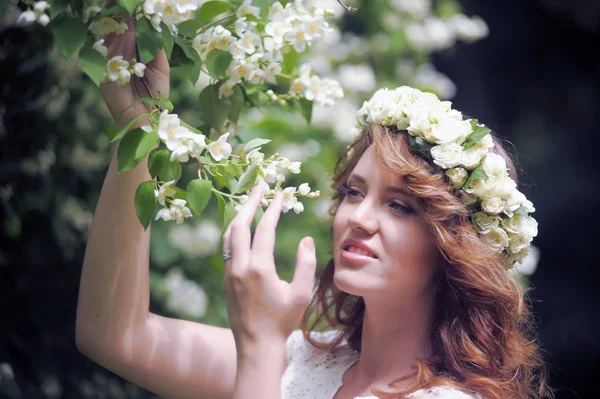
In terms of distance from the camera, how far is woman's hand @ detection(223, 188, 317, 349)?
3.63 feet

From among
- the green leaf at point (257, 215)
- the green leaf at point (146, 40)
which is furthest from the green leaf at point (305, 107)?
the green leaf at point (146, 40)

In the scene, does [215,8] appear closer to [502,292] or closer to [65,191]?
[502,292]

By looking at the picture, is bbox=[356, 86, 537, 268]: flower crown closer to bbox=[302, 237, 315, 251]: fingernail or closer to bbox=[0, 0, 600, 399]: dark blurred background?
bbox=[302, 237, 315, 251]: fingernail

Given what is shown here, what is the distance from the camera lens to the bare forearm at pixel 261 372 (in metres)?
1.12

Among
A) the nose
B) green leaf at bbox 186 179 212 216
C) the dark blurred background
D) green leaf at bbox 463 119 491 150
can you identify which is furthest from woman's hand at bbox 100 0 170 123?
the dark blurred background

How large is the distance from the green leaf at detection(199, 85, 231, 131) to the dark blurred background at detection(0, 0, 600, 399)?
766mm

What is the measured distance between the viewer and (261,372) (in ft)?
3.68

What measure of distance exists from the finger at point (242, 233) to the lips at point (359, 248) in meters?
0.30

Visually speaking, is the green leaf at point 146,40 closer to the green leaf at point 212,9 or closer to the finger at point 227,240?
the green leaf at point 212,9

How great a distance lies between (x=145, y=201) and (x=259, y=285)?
230 millimetres

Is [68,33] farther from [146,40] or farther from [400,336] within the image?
[400,336]

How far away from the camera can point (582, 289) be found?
4.64m

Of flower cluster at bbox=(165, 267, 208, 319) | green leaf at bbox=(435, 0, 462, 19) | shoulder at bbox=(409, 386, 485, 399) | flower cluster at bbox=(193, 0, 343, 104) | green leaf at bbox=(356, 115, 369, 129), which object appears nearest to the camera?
flower cluster at bbox=(193, 0, 343, 104)

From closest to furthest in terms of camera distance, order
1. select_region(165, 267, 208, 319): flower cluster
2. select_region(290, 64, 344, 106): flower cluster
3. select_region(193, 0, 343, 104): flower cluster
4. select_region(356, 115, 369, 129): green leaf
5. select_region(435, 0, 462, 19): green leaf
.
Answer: select_region(193, 0, 343, 104): flower cluster, select_region(290, 64, 344, 106): flower cluster, select_region(356, 115, 369, 129): green leaf, select_region(165, 267, 208, 319): flower cluster, select_region(435, 0, 462, 19): green leaf
